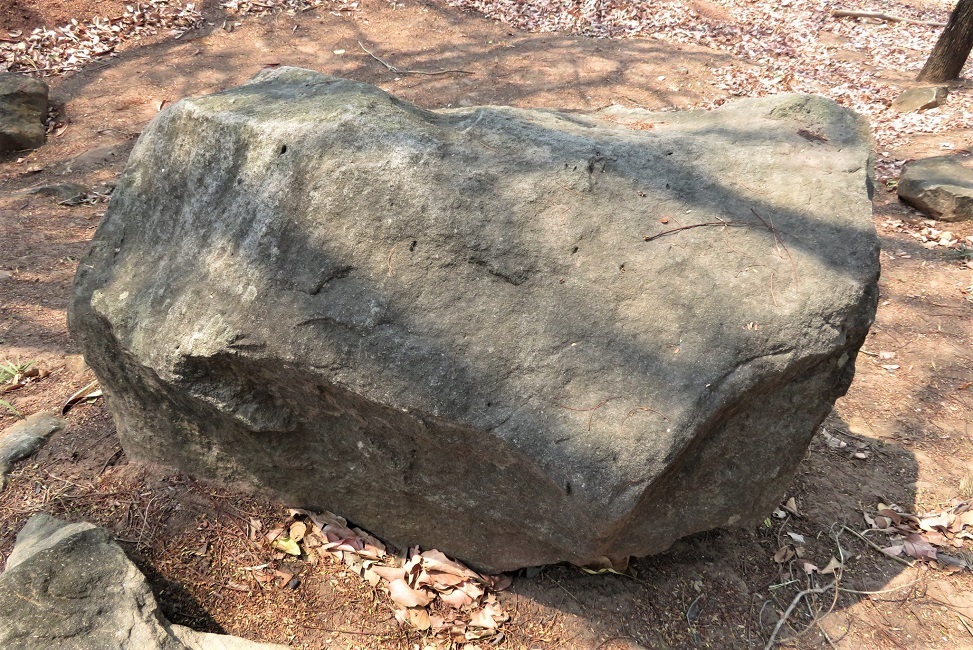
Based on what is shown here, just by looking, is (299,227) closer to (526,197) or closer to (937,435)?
(526,197)

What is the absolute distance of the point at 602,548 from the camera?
2.04 metres

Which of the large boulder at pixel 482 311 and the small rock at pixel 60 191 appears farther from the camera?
the small rock at pixel 60 191

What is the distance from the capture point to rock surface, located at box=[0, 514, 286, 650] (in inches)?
77.9

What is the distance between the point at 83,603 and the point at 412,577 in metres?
1.09

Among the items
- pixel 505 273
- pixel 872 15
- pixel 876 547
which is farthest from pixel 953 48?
pixel 505 273

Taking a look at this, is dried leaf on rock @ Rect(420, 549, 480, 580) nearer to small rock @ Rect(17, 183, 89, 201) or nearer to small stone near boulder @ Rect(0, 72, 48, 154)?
small rock @ Rect(17, 183, 89, 201)

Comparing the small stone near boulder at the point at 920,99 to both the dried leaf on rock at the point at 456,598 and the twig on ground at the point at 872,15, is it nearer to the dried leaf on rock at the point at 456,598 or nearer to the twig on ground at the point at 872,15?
the twig on ground at the point at 872,15

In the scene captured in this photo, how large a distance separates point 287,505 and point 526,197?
5.09 ft

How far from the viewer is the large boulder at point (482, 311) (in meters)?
1.93

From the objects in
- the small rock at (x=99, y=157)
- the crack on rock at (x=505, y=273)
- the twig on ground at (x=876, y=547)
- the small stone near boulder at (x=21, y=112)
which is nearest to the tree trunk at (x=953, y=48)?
the twig on ground at (x=876, y=547)

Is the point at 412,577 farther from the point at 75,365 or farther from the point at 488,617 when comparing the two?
the point at 75,365

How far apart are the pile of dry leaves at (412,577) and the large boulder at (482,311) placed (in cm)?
9

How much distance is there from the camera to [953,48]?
749cm

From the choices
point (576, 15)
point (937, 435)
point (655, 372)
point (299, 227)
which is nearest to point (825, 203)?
point (655, 372)
